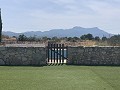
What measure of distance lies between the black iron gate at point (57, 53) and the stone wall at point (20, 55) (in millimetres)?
814

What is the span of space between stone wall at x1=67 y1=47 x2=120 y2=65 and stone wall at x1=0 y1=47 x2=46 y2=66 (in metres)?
1.69

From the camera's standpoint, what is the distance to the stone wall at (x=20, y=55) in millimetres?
19688

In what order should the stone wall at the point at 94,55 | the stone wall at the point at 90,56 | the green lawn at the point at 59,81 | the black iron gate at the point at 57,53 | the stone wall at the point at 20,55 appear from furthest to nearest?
the black iron gate at the point at 57,53 < the stone wall at the point at 94,55 < the stone wall at the point at 90,56 < the stone wall at the point at 20,55 < the green lawn at the point at 59,81

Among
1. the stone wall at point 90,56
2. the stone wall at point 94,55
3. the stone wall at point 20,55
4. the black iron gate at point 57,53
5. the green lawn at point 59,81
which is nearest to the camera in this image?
the green lawn at point 59,81

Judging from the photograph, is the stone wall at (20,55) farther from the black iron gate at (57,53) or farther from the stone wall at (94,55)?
the stone wall at (94,55)

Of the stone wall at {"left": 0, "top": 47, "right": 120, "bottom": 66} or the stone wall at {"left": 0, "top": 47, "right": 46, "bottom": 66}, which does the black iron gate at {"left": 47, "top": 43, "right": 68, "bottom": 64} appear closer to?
Result: the stone wall at {"left": 0, "top": 47, "right": 120, "bottom": 66}

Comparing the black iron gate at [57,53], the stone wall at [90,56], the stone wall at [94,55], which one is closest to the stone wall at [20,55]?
the stone wall at [90,56]

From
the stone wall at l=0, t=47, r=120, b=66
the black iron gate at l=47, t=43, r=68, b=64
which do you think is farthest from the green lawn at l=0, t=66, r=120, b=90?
the black iron gate at l=47, t=43, r=68, b=64

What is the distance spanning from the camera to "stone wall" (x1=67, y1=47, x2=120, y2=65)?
2002 cm

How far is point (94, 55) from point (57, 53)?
211cm

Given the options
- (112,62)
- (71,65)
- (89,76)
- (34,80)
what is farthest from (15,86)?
(112,62)

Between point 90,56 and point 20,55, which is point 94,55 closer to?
point 90,56

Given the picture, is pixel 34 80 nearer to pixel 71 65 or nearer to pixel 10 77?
pixel 10 77

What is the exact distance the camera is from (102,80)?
13.3 m
